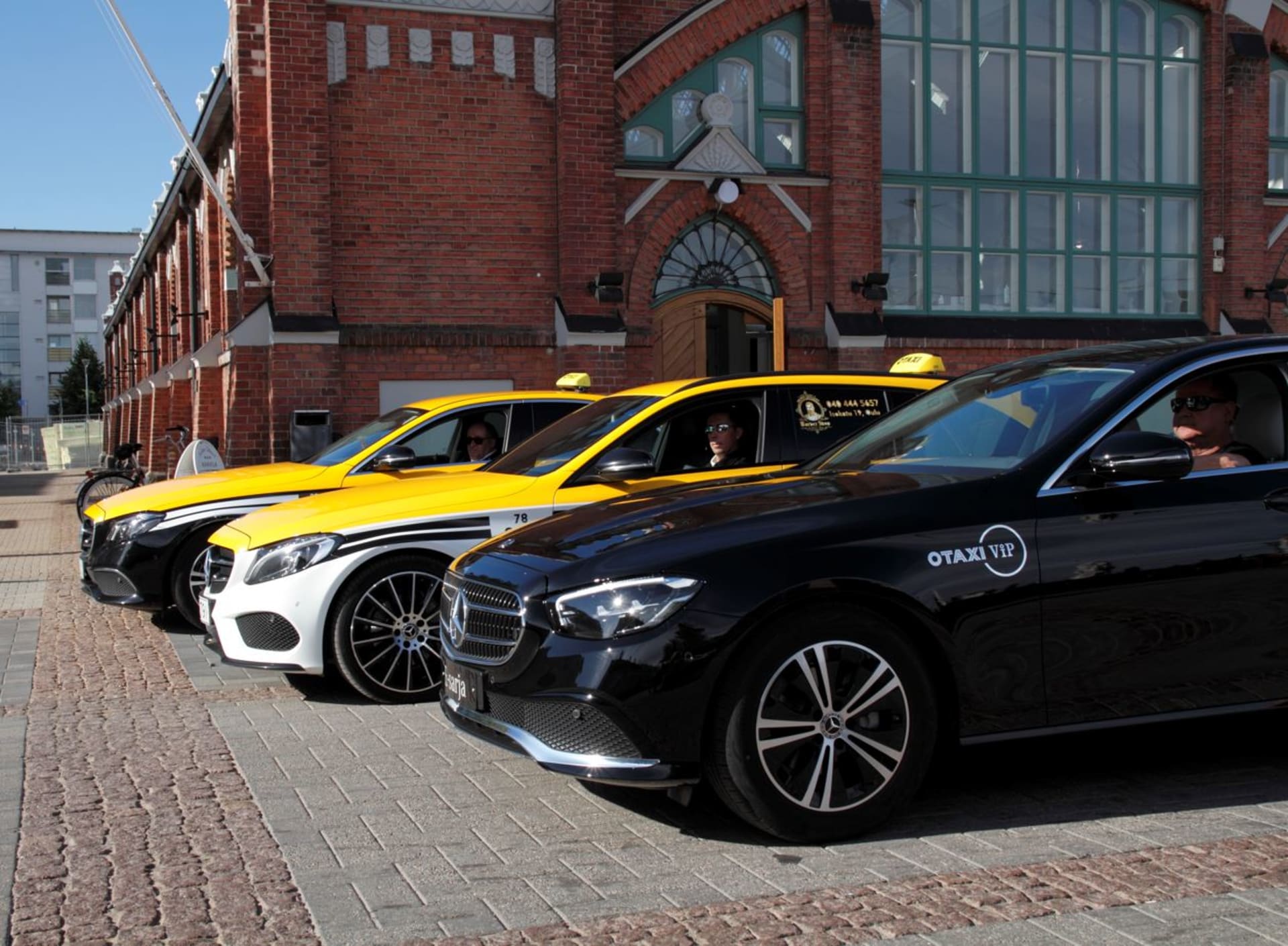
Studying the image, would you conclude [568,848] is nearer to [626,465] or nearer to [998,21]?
[626,465]

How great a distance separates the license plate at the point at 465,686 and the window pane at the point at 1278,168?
18.7 m

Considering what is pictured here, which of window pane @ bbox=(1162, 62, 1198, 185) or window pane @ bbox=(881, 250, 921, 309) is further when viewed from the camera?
window pane @ bbox=(1162, 62, 1198, 185)

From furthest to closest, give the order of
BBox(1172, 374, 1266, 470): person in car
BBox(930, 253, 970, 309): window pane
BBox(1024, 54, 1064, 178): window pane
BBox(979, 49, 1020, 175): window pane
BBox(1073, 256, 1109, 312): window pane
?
BBox(1073, 256, 1109, 312): window pane, BBox(1024, 54, 1064, 178): window pane, BBox(979, 49, 1020, 175): window pane, BBox(930, 253, 970, 309): window pane, BBox(1172, 374, 1266, 470): person in car

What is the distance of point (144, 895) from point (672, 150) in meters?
14.5

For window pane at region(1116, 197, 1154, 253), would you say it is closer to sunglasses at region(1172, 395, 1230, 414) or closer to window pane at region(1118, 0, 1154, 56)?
window pane at region(1118, 0, 1154, 56)

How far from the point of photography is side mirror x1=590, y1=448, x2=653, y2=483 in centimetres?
694

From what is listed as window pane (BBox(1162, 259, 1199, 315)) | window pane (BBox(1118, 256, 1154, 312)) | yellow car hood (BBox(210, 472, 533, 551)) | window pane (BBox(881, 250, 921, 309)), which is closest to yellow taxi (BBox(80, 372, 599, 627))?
yellow car hood (BBox(210, 472, 533, 551))

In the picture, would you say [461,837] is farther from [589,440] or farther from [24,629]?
[24,629]

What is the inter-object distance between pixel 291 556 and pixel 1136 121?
16.3 m

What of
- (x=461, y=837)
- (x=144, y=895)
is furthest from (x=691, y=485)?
(x=144, y=895)

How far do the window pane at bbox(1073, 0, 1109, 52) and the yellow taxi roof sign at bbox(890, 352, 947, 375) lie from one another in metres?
11.2

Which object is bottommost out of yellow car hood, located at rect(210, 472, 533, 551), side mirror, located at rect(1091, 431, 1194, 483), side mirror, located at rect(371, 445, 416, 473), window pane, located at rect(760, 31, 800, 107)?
yellow car hood, located at rect(210, 472, 533, 551)

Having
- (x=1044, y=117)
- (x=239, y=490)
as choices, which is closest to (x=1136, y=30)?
(x=1044, y=117)

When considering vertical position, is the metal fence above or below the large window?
below
